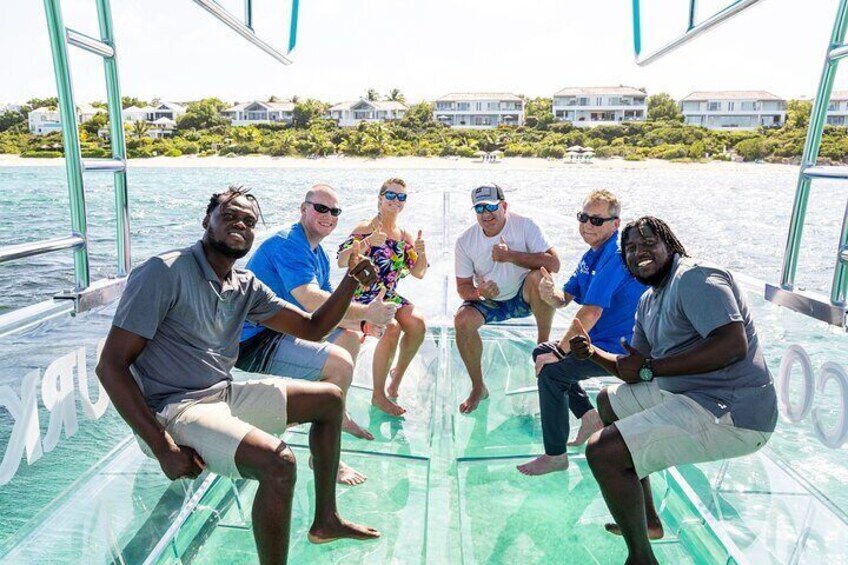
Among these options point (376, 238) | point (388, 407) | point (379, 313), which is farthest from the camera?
point (376, 238)

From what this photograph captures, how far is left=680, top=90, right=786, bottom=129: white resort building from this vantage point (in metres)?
53.2

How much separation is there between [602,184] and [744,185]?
739 centimetres

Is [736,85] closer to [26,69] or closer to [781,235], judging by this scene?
[781,235]

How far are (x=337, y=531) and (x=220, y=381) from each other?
51cm

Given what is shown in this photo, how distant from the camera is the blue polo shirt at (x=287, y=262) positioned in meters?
2.53

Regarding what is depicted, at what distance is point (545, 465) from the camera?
2.37 metres

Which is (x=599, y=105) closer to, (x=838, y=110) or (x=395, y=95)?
(x=395, y=95)

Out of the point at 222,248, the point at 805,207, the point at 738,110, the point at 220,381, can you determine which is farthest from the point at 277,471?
the point at 738,110

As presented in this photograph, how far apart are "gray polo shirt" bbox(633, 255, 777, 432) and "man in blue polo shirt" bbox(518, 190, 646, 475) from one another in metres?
0.51

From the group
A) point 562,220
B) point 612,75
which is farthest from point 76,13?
point 612,75

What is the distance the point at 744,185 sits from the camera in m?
36.0

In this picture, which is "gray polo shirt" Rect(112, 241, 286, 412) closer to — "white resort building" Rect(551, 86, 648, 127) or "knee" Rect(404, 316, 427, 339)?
"knee" Rect(404, 316, 427, 339)

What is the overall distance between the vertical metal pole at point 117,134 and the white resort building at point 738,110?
56.4 metres

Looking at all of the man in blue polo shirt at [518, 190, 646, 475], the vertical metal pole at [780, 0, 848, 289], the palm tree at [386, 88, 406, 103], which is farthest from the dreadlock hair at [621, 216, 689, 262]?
the palm tree at [386, 88, 406, 103]
